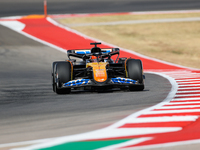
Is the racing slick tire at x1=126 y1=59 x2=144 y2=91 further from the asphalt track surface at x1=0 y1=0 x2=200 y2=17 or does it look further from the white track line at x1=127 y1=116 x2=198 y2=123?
the asphalt track surface at x1=0 y1=0 x2=200 y2=17

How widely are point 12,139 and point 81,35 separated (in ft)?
62.3

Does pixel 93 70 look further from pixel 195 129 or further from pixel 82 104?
pixel 195 129

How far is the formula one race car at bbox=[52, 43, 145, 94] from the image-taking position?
32.1 ft

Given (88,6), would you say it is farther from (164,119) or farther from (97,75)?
(164,119)

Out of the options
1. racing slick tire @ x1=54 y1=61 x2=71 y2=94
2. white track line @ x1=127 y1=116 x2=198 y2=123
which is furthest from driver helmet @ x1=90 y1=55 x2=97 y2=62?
white track line @ x1=127 y1=116 x2=198 y2=123

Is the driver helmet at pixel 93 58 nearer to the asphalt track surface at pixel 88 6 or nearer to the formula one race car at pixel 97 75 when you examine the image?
the formula one race car at pixel 97 75

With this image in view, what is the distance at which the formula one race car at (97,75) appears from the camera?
385 inches

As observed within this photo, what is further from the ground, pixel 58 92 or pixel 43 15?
pixel 43 15

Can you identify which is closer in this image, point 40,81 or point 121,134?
point 121,134

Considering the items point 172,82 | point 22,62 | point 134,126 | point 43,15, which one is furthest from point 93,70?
point 43,15

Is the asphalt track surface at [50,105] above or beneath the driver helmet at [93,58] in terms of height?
beneath

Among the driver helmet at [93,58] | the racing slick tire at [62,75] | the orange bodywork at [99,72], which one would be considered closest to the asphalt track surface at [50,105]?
the racing slick tire at [62,75]

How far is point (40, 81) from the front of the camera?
12.9m

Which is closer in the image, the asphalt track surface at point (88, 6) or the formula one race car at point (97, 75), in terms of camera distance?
the formula one race car at point (97, 75)
